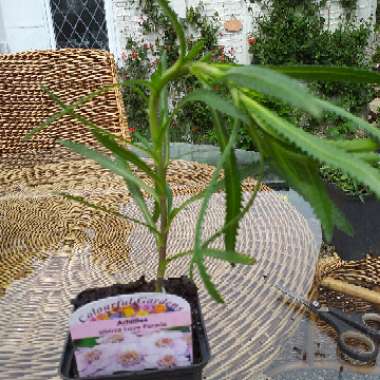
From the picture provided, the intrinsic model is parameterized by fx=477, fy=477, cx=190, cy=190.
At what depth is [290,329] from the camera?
787 mm

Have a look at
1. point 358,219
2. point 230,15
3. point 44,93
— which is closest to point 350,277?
point 358,219

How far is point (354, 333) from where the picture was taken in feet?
2.78

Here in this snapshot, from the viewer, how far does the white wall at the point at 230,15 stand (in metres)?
3.82

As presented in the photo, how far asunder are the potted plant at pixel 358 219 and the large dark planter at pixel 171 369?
1.36 meters

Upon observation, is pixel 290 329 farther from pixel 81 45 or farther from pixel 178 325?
pixel 81 45

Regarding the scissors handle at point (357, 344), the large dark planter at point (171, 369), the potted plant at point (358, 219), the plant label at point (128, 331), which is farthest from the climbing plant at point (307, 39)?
the plant label at point (128, 331)

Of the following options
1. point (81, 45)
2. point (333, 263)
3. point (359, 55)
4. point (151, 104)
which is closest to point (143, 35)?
point (81, 45)

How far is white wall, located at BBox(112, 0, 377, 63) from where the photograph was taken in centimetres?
382

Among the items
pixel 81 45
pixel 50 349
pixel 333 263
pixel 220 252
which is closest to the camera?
pixel 220 252

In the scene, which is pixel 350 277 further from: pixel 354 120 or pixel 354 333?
pixel 354 120

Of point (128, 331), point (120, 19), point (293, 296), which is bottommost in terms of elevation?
point (293, 296)

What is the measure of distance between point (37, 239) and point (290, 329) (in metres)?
0.61

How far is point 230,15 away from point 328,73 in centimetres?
368

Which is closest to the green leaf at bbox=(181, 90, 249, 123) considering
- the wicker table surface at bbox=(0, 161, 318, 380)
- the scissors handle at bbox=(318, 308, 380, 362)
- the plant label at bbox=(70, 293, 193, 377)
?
the plant label at bbox=(70, 293, 193, 377)
